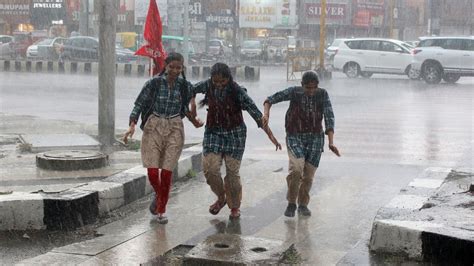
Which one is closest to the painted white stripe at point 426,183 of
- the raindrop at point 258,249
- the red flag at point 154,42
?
the raindrop at point 258,249

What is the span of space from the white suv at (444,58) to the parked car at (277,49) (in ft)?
56.4

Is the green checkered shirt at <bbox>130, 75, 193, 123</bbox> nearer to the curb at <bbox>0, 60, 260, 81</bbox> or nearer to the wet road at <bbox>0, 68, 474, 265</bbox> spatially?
the wet road at <bbox>0, 68, 474, 265</bbox>

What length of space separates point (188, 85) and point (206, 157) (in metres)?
0.67

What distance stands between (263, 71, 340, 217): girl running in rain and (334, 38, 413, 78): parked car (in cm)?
2262

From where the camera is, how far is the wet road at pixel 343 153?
644cm

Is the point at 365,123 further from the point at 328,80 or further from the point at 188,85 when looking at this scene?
the point at 328,80

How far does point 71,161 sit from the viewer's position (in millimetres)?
8508

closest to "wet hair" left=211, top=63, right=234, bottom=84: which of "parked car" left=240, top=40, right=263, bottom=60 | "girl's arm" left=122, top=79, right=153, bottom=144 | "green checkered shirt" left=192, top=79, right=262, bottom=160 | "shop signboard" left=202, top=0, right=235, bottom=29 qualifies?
"green checkered shirt" left=192, top=79, right=262, bottom=160

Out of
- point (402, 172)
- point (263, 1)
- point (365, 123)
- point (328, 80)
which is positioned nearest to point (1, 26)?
point (263, 1)

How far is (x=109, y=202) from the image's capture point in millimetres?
7055

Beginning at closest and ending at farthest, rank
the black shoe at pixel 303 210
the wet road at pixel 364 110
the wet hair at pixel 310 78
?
the wet hair at pixel 310 78 < the black shoe at pixel 303 210 < the wet road at pixel 364 110

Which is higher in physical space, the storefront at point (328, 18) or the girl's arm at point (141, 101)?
the storefront at point (328, 18)

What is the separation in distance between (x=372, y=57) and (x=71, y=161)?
882 inches

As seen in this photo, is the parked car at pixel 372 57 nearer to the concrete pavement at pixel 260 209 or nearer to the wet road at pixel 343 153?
the wet road at pixel 343 153
